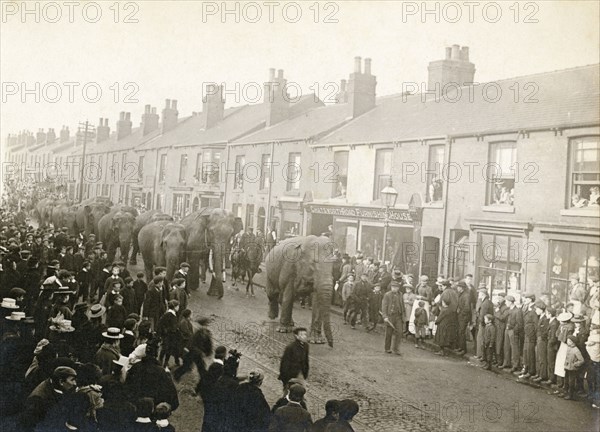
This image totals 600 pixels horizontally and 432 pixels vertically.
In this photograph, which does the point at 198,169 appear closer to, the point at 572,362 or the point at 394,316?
the point at 394,316

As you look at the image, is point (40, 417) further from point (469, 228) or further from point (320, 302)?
point (469, 228)

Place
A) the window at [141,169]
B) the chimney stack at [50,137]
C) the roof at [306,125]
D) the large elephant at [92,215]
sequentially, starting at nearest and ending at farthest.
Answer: the roof at [306,125] < the large elephant at [92,215] < the window at [141,169] < the chimney stack at [50,137]

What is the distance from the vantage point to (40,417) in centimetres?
406

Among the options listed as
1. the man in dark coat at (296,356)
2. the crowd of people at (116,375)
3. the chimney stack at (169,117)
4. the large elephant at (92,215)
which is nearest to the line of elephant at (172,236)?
the large elephant at (92,215)

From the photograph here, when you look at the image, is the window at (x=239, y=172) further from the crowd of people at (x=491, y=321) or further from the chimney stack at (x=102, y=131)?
the chimney stack at (x=102, y=131)

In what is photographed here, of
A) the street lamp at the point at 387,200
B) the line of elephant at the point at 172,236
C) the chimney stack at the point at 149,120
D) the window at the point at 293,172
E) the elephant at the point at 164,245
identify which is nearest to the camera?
the street lamp at the point at 387,200

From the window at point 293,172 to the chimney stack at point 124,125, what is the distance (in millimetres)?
15238

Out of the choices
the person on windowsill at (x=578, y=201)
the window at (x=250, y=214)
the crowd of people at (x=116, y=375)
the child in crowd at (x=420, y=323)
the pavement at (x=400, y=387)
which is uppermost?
the person on windowsill at (x=578, y=201)

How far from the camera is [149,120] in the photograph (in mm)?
28859

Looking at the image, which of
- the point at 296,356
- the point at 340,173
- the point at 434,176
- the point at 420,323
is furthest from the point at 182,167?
the point at 296,356

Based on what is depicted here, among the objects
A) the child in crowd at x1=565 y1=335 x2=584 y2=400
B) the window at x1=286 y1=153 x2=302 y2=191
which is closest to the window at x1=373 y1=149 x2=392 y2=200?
the window at x1=286 y1=153 x2=302 y2=191

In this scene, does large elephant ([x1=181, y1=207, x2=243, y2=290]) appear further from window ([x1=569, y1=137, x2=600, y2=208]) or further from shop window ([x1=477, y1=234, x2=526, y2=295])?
window ([x1=569, y1=137, x2=600, y2=208])

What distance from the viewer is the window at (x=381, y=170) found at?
12.4m

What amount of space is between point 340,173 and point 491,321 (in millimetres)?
4950
